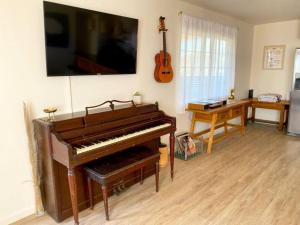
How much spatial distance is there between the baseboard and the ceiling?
11.0 ft

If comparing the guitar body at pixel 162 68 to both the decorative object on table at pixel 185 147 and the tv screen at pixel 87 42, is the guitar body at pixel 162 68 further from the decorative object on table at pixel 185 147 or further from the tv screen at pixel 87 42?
the decorative object on table at pixel 185 147

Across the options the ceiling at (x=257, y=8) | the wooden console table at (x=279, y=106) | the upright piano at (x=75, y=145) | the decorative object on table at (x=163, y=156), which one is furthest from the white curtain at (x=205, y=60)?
the upright piano at (x=75, y=145)

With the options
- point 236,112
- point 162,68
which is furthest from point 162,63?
point 236,112

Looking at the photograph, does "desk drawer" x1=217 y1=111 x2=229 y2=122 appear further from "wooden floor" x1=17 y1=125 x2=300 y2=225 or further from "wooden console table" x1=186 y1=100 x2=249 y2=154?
"wooden floor" x1=17 y1=125 x2=300 y2=225

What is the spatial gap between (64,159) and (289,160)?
3.21m

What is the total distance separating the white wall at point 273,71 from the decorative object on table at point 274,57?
0.07 m

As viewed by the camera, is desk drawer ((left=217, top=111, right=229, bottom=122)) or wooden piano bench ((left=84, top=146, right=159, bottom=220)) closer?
wooden piano bench ((left=84, top=146, right=159, bottom=220))

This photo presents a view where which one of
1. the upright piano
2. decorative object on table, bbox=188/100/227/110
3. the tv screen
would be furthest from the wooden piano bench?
decorative object on table, bbox=188/100/227/110

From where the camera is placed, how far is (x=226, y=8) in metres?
3.97

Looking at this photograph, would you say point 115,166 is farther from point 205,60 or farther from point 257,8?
point 257,8

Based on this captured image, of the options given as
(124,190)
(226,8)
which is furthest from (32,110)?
(226,8)

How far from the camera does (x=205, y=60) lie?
405 cm

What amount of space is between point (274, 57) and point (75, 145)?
5071mm

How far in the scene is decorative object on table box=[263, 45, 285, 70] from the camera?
529 centimetres
